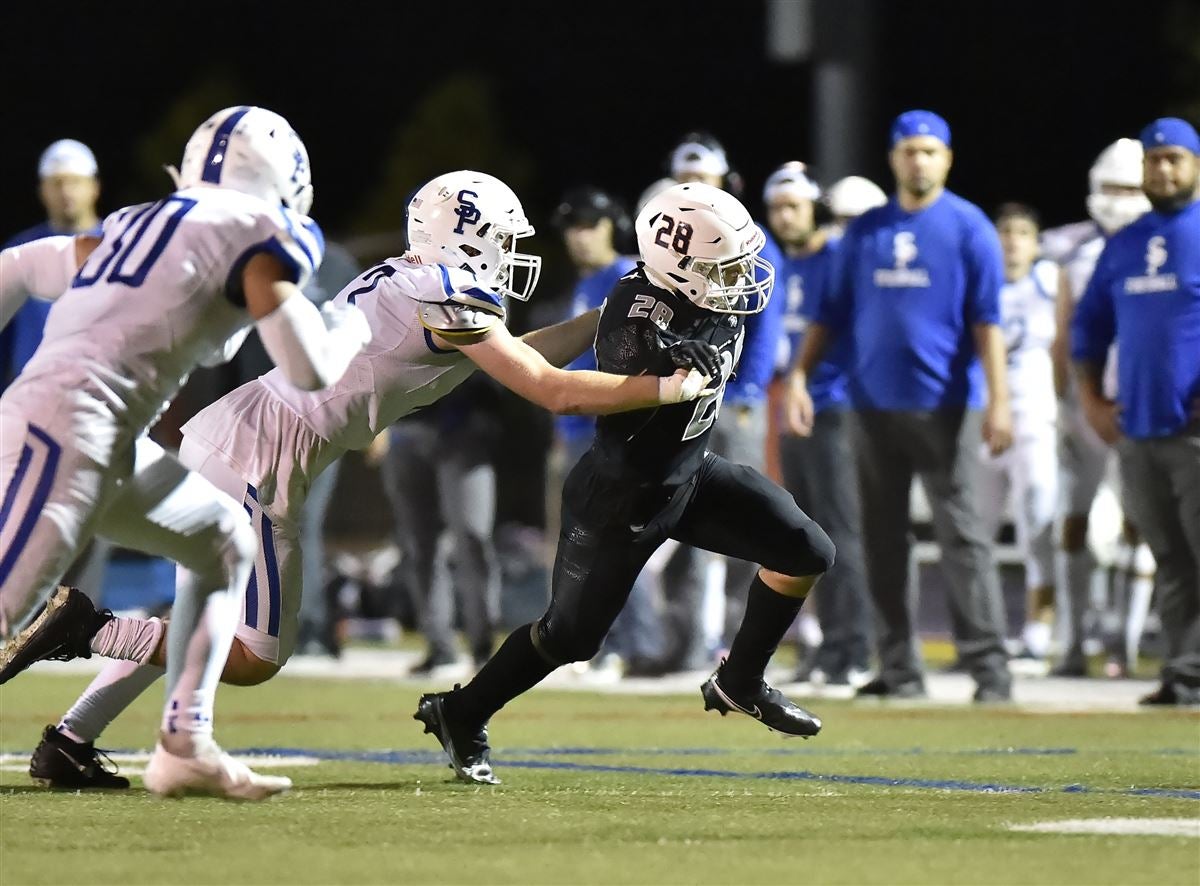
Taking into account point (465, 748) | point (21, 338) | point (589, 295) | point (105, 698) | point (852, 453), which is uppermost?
point (589, 295)

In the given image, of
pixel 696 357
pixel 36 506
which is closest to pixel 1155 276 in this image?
pixel 696 357

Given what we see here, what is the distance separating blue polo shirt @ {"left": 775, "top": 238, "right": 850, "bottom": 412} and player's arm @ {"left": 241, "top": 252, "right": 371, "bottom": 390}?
4.51 metres

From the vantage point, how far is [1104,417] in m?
9.16

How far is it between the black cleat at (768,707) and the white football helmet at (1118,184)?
14.7 feet

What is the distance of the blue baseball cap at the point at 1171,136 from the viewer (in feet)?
28.3

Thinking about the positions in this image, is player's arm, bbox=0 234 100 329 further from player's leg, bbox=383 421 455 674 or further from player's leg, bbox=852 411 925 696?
player's leg, bbox=383 421 455 674

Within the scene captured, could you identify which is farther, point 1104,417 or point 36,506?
point 1104,417

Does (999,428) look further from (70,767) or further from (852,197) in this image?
(70,767)

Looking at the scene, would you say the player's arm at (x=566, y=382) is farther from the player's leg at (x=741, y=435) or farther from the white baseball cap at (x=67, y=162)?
the white baseball cap at (x=67, y=162)

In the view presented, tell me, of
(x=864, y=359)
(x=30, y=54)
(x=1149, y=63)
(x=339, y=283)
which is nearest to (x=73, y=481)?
(x=864, y=359)

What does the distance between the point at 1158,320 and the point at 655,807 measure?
4.15m

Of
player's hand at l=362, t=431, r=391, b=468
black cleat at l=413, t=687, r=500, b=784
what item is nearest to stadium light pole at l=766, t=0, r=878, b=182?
player's hand at l=362, t=431, r=391, b=468

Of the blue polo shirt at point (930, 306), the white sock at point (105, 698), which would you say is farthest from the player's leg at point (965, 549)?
the white sock at point (105, 698)

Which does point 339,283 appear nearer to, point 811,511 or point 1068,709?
point 811,511
